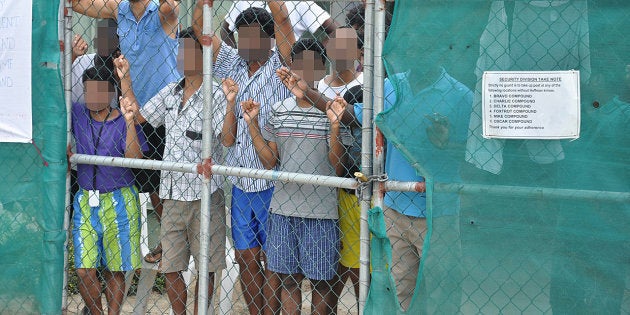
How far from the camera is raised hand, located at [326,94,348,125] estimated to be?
4.02 metres

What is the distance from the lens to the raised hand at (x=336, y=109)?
4.02m

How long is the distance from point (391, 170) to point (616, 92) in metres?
1.16

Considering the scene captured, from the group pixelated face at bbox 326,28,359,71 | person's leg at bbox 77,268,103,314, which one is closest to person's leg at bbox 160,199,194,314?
person's leg at bbox 77,268,103,314

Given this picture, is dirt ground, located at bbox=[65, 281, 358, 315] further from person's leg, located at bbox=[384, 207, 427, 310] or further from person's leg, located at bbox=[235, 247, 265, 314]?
person's leg, located at bbox=[384, 207, 427, 310]

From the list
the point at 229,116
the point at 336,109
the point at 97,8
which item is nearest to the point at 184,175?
the point at 229,116

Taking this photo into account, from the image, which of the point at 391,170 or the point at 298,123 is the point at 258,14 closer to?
the point at 298,123

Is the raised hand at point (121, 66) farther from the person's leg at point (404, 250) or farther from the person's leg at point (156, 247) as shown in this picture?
the person's leg at point (404, 250)

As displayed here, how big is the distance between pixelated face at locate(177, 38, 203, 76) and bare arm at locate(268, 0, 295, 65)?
1.48 ft

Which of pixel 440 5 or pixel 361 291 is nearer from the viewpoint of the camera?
pixel 440 5

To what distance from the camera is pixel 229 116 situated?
453 cm

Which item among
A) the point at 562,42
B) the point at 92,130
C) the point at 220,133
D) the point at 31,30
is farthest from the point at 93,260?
the point at 562,42

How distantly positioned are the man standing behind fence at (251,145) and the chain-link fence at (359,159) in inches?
0.5

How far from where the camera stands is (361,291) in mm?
3918

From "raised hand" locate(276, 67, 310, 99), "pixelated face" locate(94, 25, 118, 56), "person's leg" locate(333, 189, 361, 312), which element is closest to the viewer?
"raised hand" locate(276, 67, 310, 99)
